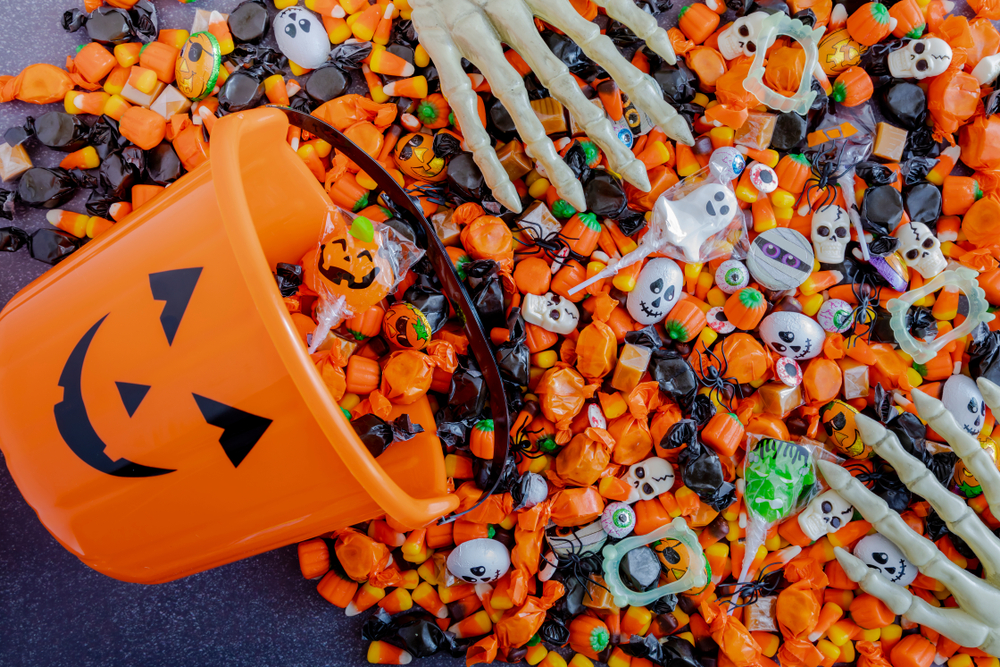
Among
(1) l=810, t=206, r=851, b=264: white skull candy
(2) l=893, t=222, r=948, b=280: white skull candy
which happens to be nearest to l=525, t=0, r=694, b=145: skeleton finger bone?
(1) l=810, t=206, r=851, b=264: white skull candy

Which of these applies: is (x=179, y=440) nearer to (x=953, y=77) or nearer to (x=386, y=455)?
(x=386, y=455)

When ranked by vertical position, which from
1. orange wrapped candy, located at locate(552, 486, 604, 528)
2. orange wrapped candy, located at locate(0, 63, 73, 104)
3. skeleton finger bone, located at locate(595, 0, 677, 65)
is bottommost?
orange wrapped candy, located at locate(552, 486, 604, 528)

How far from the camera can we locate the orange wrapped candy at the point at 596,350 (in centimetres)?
155

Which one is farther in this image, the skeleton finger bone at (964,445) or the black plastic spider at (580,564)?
the black plastic spider at (580,564)

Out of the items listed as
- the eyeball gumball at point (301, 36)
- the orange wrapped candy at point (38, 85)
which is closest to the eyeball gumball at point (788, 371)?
the eyeball gumball at point (301, 36)

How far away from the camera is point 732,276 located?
62.5 inches

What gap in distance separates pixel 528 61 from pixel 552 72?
6cm

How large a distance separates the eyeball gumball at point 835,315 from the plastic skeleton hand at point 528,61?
62cm

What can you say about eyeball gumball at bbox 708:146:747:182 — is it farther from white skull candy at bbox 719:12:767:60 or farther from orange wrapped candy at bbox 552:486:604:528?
orange wrapped candy at bbox 552:486:604:528

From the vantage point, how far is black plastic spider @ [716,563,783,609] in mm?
1599

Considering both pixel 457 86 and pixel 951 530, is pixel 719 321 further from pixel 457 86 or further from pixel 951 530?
pixel 457 86

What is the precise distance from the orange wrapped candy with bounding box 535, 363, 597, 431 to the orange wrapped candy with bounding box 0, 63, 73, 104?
57.8 inches

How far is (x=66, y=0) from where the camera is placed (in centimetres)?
166

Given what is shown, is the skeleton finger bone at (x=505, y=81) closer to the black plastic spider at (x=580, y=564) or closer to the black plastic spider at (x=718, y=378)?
the black plastic spider at (x=718, y=378)
